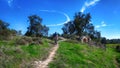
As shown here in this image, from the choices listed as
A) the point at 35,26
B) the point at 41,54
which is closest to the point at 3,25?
the point at 41,54

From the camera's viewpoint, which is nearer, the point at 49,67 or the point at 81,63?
the point at 49,67

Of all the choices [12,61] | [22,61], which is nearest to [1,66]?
[12,61]

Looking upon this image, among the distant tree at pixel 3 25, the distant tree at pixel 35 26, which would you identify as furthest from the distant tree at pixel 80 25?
the distant tree at pixel 3 25

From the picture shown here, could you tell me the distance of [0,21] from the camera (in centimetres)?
4831

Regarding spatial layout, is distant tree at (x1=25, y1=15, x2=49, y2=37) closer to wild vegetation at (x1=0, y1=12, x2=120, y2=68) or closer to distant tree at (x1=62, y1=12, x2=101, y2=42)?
distant tree at (x1=62, y1=12, x2=101, y2=42)

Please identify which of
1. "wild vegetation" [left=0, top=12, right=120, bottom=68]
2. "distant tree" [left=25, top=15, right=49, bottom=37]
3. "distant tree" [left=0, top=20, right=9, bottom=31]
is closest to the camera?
"wild vegetation" [left=0, top=12, right=120, bottom=68]

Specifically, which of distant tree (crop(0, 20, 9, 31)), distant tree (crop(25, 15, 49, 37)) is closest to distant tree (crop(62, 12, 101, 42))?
distant tree (crop(25, 15, 49, 37))

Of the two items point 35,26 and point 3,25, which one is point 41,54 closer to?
point 3,25

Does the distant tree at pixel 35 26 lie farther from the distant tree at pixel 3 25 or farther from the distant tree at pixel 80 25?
the distant tree at pixel 3 25

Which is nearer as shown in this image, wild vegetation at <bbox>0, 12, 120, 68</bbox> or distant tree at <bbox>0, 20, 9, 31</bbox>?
wild vegetation at <bbox>0, 12, 120, 68</bbox>

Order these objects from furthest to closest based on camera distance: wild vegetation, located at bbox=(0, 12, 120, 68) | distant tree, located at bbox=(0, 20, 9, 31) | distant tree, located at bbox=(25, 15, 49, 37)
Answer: distant tree, located at bbox=(25, 15, 49, 37) < distant tree, located at bbox=(0, 20, 9, 31) < wild vegetation, located at bbox=(0, 12, 120, 68)

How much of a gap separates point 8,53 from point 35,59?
321cm

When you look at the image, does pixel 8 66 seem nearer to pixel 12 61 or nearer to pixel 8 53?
pixel 12 61

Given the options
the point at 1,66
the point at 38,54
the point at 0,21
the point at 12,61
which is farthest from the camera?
the point at 0,21
